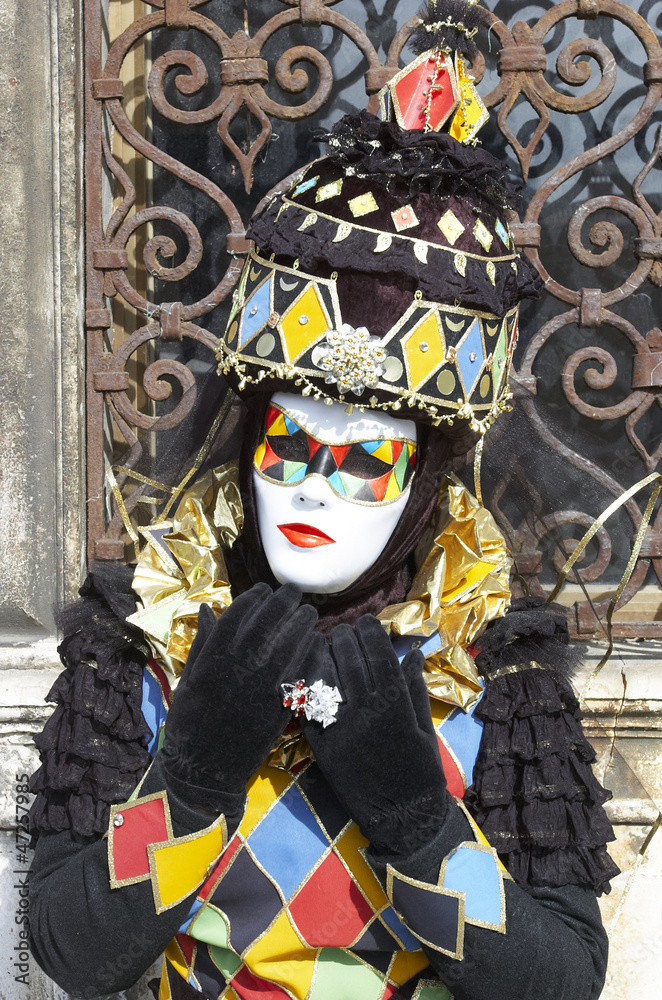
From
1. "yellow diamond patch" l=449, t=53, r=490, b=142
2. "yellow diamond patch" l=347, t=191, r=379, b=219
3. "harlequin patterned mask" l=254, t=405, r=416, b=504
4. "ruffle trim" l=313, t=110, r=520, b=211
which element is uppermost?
"yellow diamond patch" l=449, t=53, r=490, b=142

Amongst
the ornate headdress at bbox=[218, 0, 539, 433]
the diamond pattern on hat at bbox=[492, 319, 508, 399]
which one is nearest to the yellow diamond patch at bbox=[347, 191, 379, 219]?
the ornate headdress at bbox=[218, 0, 539, 433]

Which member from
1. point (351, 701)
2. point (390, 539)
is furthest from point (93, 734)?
point (390, 539)

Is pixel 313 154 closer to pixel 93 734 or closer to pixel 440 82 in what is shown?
pixel 440 82

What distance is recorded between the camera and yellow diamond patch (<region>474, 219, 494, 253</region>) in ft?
3.96

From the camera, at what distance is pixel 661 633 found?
5.71 feet

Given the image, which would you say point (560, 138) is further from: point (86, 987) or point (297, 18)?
point (86, 987)

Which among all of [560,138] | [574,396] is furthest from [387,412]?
[560,138]

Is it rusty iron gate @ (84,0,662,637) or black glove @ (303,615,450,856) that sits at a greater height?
rusty iron gate @ (84,0,662,637)

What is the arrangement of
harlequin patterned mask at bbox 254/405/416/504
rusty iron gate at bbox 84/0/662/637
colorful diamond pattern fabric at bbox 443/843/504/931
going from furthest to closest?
1. rusty iron gate at bbox 84/0/662/637
2. harlequin patterned mask at bbox 254/405/416/504
3. colorful diamond pattern fabric at bbox 443/843/504/931

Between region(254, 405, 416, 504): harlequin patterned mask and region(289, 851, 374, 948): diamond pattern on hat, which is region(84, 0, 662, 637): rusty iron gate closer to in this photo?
region(254, 405, 416, 504): harlequin patterned mask

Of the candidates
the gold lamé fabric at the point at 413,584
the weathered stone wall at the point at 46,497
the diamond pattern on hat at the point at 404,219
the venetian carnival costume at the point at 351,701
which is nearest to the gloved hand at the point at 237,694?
the venetian carnival costume at the point at 351,701

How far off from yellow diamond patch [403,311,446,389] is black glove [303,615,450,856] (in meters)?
0.35

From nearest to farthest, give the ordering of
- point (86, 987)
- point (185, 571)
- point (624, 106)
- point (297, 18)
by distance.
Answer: point (86, 987) → point (185, 571) → point (297, 18) → point (624, 106)

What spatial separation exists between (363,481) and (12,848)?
43.9 inches
